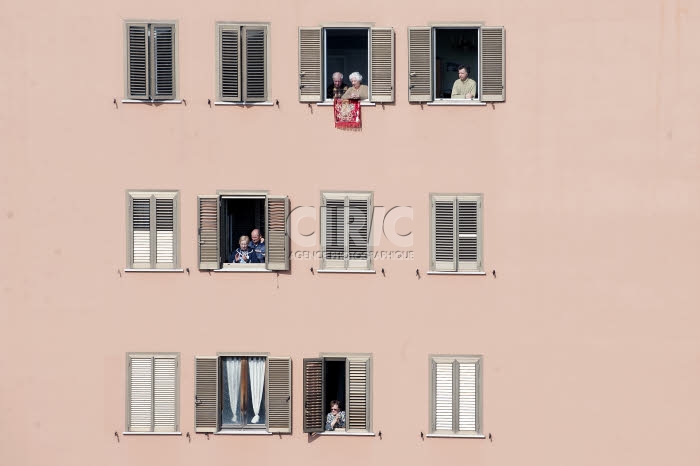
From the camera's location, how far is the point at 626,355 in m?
18.7

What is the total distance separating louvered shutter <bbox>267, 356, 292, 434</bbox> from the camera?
18.9 metres

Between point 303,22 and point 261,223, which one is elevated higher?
point 303,22

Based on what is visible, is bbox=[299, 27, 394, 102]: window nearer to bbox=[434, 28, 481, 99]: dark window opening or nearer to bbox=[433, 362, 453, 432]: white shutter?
bbox=[434, 28, 481, 99]: dark window opening

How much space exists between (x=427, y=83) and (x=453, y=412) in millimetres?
6538

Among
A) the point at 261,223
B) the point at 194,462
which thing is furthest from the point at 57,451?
the point at 261,223

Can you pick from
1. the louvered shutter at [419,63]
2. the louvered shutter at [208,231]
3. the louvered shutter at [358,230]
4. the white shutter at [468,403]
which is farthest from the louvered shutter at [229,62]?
the white shutter at [468,403]

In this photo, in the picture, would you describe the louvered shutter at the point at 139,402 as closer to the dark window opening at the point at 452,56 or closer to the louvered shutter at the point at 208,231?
the louvered shutter at the point at 208,231

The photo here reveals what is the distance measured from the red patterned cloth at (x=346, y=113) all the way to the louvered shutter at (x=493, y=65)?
2.47 metres

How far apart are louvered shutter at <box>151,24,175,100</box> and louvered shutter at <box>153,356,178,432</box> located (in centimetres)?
550

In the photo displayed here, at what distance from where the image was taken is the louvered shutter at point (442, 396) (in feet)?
61.7

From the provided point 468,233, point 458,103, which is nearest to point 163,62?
point 458,103

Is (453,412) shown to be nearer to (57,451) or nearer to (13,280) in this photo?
(57,451)

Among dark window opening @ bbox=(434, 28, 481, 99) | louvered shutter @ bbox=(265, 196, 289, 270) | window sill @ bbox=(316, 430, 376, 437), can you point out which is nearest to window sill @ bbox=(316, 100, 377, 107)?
dark window opening @ bbox=(434, 28, 481, 99)

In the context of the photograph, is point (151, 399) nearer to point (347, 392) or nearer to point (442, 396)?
point (347, 392)
